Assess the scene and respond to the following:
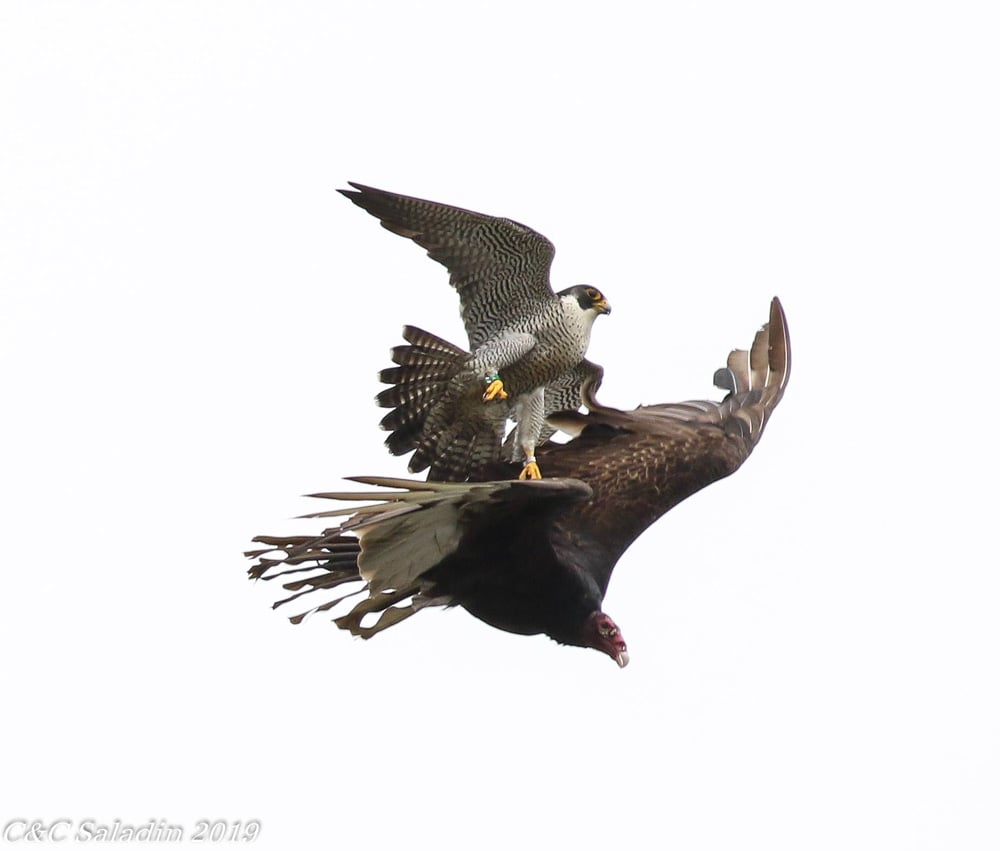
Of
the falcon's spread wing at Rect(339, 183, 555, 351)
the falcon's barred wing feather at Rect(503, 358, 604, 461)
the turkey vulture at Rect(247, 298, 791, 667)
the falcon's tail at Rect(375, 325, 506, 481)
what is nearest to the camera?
the turkey vulture at Rect(247, 298, 791, 667)

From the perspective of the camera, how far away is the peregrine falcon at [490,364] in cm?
1278

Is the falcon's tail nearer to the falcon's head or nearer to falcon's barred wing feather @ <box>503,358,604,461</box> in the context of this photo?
falcon's barred wing feather @ <box>503,358,604,461</box>

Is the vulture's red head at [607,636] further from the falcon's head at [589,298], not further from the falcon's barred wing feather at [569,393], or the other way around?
the falcon's head at [589,298]

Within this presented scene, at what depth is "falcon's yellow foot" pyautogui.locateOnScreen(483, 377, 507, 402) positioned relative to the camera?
42.2 feet

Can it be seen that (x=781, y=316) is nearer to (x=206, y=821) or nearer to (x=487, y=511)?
(x=487, y=511)

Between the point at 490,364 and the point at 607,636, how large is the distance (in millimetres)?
2220

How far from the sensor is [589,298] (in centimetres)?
1324

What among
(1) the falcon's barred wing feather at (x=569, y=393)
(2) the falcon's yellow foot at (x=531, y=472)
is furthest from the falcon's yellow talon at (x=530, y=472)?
(1) the falcon's barred wing feather at (x=569, y=393)

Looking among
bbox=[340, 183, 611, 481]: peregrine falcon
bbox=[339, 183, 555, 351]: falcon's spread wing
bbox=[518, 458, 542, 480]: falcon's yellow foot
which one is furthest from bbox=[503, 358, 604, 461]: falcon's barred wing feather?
bbox=[339, 183, 555, 351]: falcon's spread wing

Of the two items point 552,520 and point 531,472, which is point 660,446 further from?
point 552,520

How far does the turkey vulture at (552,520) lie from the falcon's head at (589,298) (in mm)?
574

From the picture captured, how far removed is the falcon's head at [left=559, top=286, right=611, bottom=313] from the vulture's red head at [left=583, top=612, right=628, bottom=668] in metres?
2.55

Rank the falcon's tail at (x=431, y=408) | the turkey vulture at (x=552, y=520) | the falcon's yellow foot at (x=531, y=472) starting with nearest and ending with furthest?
the turkey vulture at (x=552, y=520)
the falcon's yellow foot at (x=531, y=472)
the falcon's tail at (x=431, y=408)

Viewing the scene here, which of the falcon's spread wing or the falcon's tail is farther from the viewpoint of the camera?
the falcon's tail
